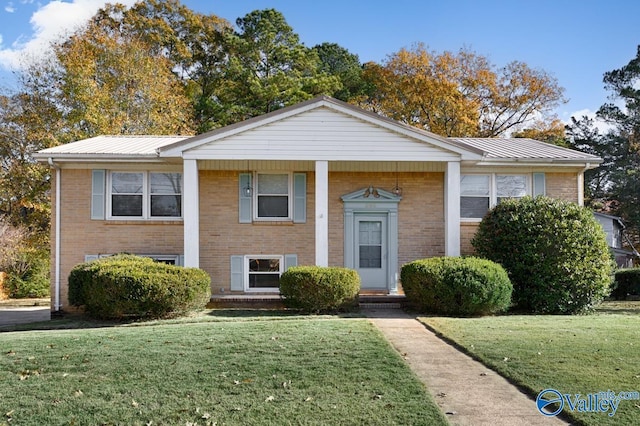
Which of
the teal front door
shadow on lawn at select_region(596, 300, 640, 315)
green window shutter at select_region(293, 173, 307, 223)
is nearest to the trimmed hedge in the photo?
green window shutter at select_region(293, 173, 307, 223)

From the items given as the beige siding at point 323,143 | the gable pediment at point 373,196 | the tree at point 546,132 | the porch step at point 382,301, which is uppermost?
the tree at point 546,132

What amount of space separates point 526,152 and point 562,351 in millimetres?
9293

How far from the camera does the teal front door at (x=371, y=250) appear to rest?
1550 cm

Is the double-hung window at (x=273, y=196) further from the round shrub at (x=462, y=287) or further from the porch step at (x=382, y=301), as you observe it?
the round shrub at (x=462, y=287)

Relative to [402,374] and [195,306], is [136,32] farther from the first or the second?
[402,374]

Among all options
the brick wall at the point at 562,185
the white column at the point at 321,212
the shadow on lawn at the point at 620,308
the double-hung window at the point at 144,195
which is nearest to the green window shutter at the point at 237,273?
the double-hung window at the point at 144,195

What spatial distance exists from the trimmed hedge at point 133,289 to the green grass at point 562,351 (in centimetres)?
512

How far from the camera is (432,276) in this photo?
39.1 feet

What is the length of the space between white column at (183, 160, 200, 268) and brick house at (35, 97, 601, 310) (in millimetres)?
627

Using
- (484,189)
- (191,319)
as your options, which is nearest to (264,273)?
(191,319)

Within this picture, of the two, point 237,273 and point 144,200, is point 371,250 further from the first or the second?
point 144,200

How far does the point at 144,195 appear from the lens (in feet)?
50.0

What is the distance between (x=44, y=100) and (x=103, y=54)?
144 inches

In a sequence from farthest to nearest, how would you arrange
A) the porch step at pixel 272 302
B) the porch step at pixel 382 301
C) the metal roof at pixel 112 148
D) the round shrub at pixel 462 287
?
the metal roof at pixel 112 148, the porch step at pixel 272 302, the porch step at pixel 382 301, the round shrub at pixel 462 287
